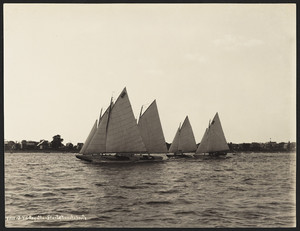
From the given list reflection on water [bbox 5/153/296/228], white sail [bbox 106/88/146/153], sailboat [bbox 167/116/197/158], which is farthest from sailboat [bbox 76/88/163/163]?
sailboat [bbox 167/116/197/158]

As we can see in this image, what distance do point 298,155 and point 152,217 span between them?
7602mm

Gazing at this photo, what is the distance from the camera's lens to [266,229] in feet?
53.8

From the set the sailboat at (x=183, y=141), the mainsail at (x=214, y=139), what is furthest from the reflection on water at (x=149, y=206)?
the sailboat at (x=183, y=141)

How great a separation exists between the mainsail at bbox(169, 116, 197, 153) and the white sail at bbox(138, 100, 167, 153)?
59.3ft

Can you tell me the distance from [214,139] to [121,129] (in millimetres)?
32533

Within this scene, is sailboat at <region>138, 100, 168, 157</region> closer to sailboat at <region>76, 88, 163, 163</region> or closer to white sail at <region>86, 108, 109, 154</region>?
sailboat at <region>76, 88, 163, 163</region>

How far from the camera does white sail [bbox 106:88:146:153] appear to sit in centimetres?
5184

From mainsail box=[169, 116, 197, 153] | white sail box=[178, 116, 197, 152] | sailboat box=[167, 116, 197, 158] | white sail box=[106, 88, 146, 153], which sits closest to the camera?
white sail box=[106, 88, 146, 153]

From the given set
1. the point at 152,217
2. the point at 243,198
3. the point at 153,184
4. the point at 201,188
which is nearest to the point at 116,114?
the point at 153,184

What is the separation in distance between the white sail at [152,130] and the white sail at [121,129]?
7385mm

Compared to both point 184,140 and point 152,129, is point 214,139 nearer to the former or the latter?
point 184,140

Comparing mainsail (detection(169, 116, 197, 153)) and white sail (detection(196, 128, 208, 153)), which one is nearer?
mainsail (detection(169, 116, 197, 153))

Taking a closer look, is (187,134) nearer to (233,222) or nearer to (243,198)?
(243,198)

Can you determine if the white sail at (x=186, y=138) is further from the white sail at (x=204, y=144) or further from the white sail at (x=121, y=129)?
the white sail at (x=121, y=129)
